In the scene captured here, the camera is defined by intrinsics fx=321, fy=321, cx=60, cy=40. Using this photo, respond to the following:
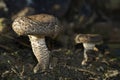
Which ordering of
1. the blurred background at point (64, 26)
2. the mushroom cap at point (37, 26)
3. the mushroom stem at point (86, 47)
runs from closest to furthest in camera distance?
the mushroom cap at point (37, 26), the blurred background at point (64, 26), the mushroom stem at point (86, 47)

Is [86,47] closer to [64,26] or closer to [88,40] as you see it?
[88,40]

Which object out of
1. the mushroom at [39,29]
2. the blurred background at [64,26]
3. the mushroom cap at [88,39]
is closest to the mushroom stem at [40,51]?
the mushroom at [39,29]

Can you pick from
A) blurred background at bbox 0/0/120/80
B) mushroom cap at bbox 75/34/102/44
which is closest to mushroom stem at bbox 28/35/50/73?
blurred background at bbox 0/0/120/80

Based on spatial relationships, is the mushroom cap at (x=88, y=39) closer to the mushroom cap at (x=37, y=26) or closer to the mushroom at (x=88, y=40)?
the mushroom at (x=88, y=40)

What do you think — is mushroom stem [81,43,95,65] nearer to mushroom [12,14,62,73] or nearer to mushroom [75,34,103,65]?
mushroom [75,34,103,65]

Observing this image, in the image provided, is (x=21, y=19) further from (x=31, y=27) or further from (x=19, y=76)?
(x=19, y=76)

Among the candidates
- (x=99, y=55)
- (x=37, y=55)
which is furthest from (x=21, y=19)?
(x=99, y=55)
